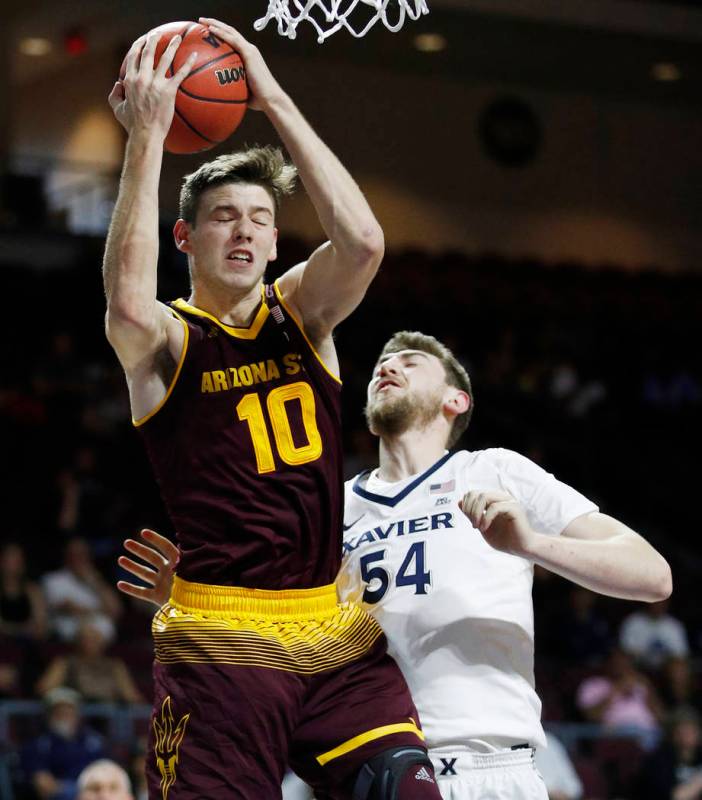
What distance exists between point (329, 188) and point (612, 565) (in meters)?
1.33

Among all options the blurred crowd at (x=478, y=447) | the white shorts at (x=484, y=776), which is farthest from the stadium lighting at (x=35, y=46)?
the white shorts at (x=484, y=776)

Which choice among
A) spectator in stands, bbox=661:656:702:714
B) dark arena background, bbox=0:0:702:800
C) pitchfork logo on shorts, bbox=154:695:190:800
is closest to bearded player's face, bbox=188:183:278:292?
pitchfork logo on shorts, bbox=154:695:190:800

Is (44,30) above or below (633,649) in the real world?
above

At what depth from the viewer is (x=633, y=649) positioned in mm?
12922

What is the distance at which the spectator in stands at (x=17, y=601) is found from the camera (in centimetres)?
1059

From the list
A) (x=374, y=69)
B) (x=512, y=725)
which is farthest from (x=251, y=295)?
(x=374, y=69)

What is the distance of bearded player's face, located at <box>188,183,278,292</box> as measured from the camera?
13.1ft

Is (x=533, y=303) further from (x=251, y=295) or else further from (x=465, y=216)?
(x=251, y=295)

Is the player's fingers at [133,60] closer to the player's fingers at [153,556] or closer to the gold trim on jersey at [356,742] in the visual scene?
the player's fingers at [153,556]

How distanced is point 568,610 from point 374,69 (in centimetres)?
1121

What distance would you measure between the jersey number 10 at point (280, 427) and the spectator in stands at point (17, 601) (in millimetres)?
7069

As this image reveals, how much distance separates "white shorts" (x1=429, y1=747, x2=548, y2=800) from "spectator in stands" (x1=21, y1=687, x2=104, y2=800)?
16.0 ft

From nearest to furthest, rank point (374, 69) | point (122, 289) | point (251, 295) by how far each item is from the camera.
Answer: point (122, 289) → point (251, 295) → point (374, 69)

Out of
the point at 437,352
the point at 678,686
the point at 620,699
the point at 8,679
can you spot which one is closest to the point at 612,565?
the point at 437,352
